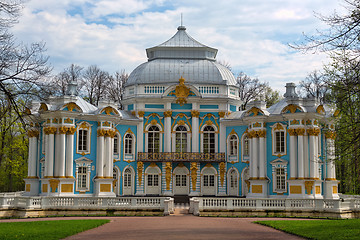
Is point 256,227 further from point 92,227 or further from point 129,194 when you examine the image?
point 129,194

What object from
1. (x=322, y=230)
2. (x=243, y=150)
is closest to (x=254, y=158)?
(x=243, y=150)

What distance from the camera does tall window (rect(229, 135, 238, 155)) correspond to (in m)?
35.7

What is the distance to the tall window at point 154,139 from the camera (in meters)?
36.1

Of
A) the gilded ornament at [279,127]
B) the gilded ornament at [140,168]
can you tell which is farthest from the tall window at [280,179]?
the gilded ornament at [140,168]

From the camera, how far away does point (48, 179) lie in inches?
1229

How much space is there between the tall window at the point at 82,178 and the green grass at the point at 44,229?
Result: 11080 mm

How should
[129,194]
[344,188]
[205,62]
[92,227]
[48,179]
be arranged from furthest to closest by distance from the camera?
[344,188] < [205,62] < [129,194] < [48,179] < [92,227]

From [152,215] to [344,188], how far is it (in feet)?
72.9

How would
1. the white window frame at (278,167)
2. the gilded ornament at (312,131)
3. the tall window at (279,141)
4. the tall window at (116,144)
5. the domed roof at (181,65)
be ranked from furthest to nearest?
the domed roof at (181,65)
the tall window at (116,144)
the tall window at (279,141)
the white window frame at (278,167)
the gilded ornament at (312,131)

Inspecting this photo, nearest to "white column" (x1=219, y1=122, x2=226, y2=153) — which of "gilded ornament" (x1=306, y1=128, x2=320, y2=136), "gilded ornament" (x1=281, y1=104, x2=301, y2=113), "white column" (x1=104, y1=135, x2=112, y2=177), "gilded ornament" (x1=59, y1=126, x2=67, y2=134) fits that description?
"gilded ornament" (x1=281, y1=104, x2=301, y2=113)

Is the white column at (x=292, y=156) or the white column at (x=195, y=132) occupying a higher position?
the white column at (x=195, y=132)

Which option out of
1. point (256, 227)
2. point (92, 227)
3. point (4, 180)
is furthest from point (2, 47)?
point (4, 180)

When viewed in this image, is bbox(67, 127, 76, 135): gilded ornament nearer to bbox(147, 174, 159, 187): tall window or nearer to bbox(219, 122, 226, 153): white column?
bbox(147, 174, 159, 187): tall window

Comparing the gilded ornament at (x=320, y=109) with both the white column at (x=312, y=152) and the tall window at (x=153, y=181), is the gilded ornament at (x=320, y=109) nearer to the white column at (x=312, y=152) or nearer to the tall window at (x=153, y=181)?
the white column at (x=312, y=152)
